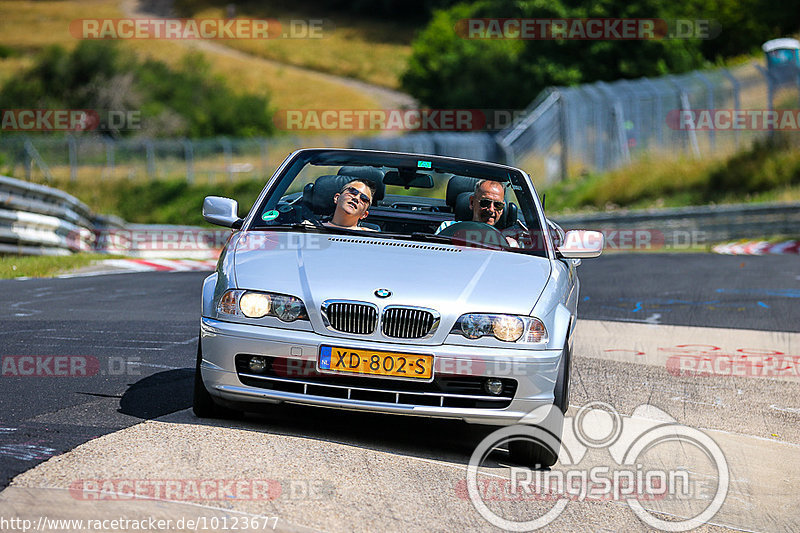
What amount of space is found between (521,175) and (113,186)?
35.7 meters

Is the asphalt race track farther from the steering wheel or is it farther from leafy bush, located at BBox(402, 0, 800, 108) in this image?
leafy bush, located at BBox(402, 0, 800, 108)

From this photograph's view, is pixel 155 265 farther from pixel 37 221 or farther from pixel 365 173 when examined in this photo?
pixel 365 173

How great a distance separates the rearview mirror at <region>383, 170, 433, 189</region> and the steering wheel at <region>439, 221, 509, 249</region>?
19.2 inches

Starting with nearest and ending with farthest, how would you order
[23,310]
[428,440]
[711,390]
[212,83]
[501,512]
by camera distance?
[501,512], [428,440], [711,390], [23,310], [212,83]

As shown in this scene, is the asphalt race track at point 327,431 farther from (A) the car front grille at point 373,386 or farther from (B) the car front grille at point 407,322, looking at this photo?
(B) the car front grille at point 407,322

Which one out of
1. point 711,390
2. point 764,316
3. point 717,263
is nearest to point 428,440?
point 711,390

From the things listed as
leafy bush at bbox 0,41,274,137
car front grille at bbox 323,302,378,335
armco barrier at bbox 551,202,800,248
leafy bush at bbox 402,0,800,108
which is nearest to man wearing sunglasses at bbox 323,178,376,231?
car front grille at bbox 323,302,378,335

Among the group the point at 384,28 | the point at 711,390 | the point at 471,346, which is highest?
the point at 384,28

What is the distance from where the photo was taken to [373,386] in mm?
5516

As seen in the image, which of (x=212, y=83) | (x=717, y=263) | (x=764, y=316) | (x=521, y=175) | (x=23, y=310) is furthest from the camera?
(x=212, y=83)

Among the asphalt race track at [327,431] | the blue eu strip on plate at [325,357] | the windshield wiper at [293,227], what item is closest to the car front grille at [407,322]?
the blue eu strip on plate at [325,357]

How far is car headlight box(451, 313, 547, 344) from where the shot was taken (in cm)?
555

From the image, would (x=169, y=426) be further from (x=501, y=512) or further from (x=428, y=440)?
(x=501, y=512)

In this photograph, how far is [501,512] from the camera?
4.83 metres
